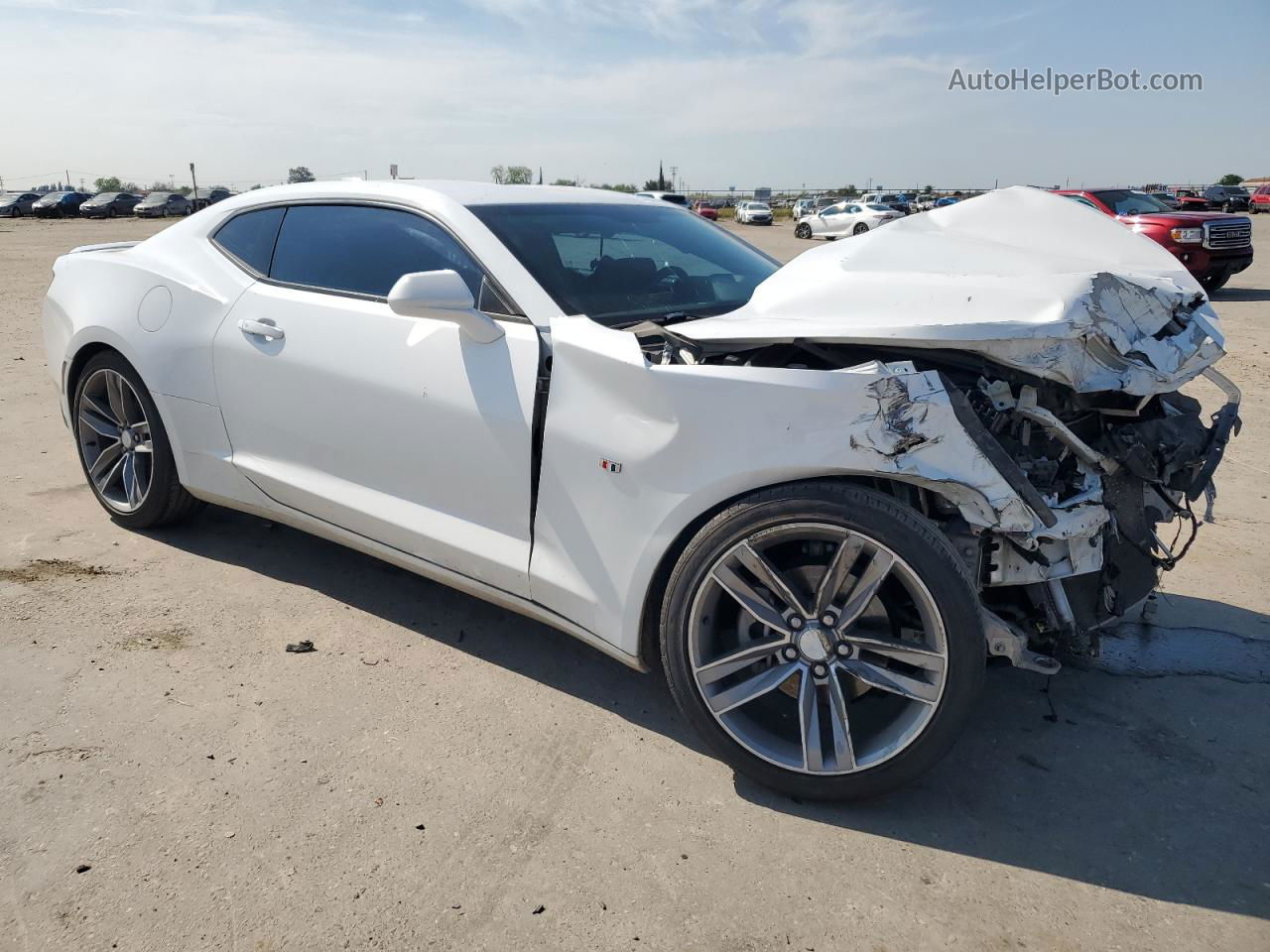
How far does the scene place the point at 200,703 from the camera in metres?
2.93

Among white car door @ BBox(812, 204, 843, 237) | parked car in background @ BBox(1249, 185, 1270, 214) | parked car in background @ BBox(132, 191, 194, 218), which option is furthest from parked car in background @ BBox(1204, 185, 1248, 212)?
parked car in background @ BBox(132, 191, 194, 218)

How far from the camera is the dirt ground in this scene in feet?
6.85

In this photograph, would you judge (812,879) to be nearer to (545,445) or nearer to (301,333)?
(545,445)

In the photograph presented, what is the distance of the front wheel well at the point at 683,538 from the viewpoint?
243cm

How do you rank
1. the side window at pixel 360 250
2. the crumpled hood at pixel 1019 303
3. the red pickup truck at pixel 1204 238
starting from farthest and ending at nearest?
the red pickup truck at pixel 1204 238, the side window at pixel 360 250, the crumpled hood at pixel 1019 303

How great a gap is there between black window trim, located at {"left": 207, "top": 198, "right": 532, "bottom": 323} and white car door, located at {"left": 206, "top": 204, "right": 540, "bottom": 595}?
1 centimetres

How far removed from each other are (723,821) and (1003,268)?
1.72 metres

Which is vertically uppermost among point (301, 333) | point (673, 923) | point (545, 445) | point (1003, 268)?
point (1003, 268)

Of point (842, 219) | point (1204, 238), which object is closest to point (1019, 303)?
point (1204, 238)

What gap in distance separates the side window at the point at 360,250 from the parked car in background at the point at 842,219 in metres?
32.6

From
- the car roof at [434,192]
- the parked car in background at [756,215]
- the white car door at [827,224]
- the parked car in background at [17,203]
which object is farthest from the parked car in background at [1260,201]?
the parked car in background at [17,203]

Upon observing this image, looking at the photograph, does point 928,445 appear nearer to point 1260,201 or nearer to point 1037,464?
point 1037,464

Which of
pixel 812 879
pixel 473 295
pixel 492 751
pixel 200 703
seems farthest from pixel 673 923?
pixel 473 295

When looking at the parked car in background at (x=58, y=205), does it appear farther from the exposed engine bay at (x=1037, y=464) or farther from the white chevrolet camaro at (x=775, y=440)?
the exposed engine bay at (x=1037, y=464)
